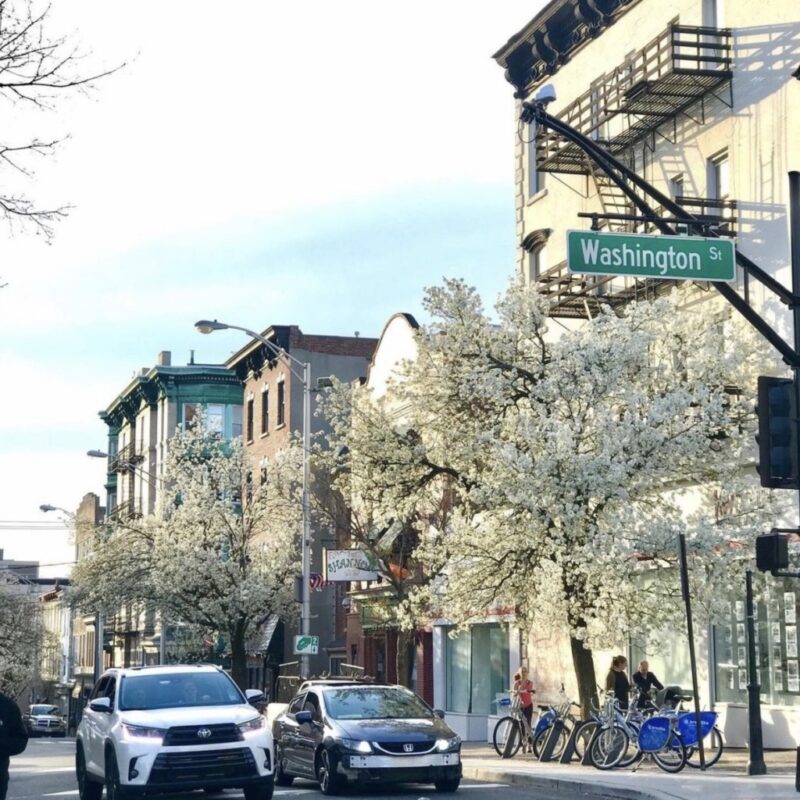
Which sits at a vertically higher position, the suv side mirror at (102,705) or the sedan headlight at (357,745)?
the suv side mirror at (102,705)

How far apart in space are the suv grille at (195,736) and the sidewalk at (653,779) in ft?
14.1

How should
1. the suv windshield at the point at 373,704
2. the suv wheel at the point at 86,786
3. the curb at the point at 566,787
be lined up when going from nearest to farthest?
the curb at the point at 566,787, the suv wheel at the point at 86,786, the suv windshield at the point at 373,704

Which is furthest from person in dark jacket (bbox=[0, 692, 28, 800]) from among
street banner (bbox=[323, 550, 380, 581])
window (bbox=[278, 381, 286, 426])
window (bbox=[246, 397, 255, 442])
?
window (bbox=[246, 397, 255, 442])

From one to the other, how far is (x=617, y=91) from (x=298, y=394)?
27.4 m

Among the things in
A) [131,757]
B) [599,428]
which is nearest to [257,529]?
[599,428]

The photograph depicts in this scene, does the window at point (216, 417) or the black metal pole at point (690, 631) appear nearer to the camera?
the black metal pole at point (690, 631)

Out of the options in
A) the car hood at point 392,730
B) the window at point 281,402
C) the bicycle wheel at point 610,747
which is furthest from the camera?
the window at point 281,402

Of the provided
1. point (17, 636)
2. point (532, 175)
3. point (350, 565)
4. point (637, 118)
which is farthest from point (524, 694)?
point (17, 636)

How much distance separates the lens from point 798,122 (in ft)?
83.9

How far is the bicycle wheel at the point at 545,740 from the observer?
24.3 metres

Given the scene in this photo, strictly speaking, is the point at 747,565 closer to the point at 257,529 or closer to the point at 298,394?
the point at 257,529

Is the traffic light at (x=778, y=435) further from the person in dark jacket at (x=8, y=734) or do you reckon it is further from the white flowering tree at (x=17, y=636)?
the white flowering tree at (x=17, y=636)

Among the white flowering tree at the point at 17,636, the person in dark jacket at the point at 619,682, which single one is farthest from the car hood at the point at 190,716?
the white flowering tree at the point at 17,636

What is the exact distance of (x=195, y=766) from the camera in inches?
651
